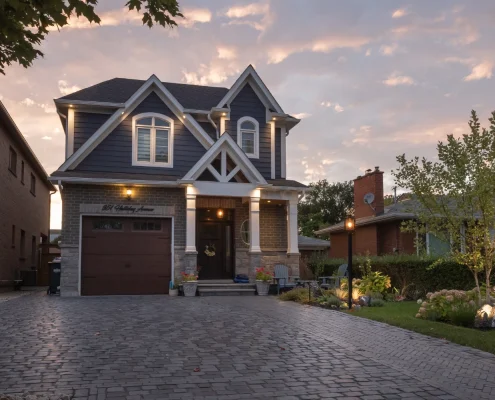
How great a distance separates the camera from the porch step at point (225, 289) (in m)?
17.1

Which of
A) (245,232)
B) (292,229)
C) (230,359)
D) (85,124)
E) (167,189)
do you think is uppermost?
(85,124)

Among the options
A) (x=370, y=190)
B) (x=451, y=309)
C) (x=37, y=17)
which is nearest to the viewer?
(x=37, y=17)

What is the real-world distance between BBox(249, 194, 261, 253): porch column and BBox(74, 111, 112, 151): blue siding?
6.03m

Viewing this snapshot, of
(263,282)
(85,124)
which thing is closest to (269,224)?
(263,282)

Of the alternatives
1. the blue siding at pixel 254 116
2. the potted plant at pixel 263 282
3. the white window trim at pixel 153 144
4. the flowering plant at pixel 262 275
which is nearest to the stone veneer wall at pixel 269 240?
the flowering plant at pixel 262 275

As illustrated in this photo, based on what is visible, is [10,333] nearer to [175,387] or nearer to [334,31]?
[175,387]

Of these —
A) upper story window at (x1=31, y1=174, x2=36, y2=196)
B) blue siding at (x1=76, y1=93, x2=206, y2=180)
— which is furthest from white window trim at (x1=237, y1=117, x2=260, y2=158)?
upper story window at (x1=31, y1=174, x2=36, y2=196)

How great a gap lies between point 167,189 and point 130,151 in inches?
75.2

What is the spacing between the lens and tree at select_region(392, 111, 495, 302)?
10625 mm

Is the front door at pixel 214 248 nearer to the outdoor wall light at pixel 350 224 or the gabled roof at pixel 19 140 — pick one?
the outdoor wall light at pixel 350 224

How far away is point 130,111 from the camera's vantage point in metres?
18.2

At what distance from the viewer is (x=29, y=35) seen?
5320 mm

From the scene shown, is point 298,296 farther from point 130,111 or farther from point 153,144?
point 130,111

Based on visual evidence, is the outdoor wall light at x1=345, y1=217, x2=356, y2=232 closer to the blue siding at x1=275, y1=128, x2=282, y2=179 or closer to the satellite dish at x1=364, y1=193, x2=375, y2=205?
the blue siding at x1=275, y1=128, x2=282, y2=179
